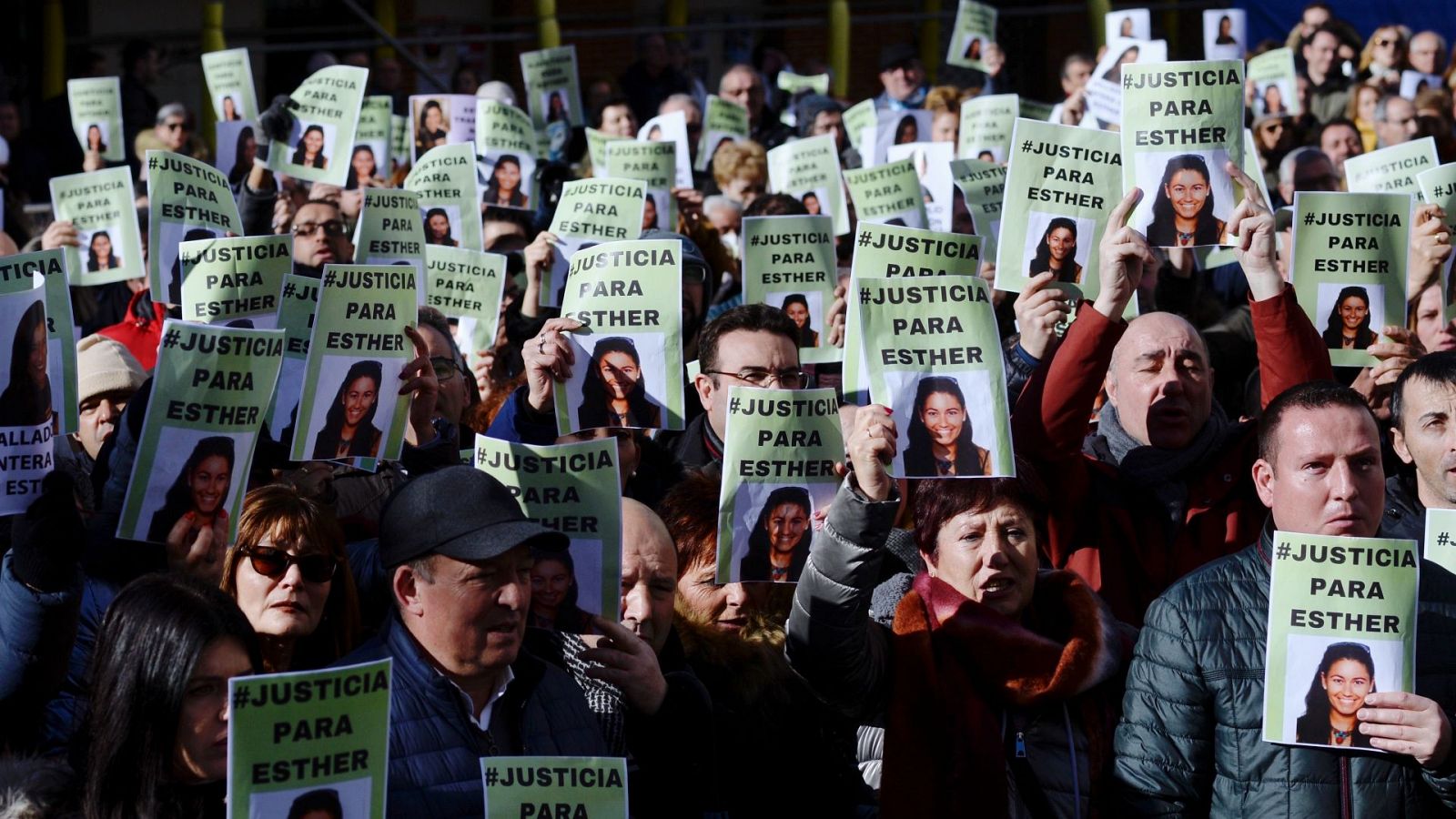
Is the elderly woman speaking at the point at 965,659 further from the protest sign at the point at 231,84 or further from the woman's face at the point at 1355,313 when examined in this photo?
the protest sign at the point at 231,84

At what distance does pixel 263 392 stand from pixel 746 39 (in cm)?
1370

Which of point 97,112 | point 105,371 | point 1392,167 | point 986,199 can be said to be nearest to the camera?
point 105,371

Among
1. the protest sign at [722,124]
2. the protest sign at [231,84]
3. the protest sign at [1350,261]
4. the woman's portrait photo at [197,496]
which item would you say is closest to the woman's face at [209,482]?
the woman's portrait photo at [197,496]

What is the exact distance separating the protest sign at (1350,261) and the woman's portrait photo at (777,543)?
2.02 metres

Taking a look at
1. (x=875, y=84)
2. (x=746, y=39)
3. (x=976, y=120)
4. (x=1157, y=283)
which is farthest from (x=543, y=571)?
(x=875, y=84)

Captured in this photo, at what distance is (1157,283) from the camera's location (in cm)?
739

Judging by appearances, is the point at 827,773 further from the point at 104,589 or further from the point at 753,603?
the point at 104,589

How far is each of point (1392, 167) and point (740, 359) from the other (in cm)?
318

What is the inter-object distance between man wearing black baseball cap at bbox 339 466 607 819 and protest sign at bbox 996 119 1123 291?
2457mm

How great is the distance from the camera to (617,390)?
5.22m

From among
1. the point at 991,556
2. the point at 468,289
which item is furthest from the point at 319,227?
the point at 991,556

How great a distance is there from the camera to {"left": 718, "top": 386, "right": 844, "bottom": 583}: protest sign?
4.52 metres

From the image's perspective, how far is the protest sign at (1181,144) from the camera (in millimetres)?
5336

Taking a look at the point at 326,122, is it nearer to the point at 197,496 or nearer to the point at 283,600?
the point at 197,496
